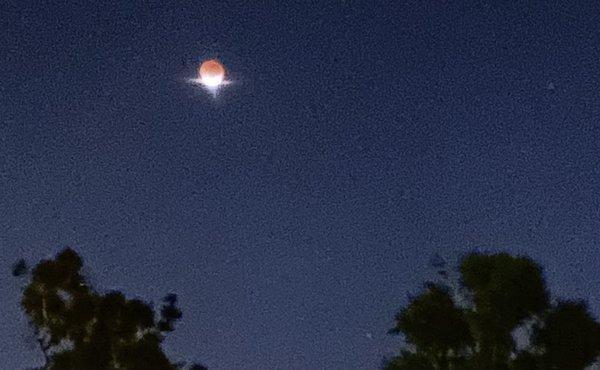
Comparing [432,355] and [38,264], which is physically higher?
[38,264]

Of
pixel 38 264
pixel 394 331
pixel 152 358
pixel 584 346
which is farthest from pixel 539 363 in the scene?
pixel 38 264

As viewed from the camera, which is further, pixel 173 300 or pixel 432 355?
pixel 173 300

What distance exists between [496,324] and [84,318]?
53.2ft

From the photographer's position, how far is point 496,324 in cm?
5334

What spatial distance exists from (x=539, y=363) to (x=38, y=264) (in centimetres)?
2011

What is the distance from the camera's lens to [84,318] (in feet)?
183

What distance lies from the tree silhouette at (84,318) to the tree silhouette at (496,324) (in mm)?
10117

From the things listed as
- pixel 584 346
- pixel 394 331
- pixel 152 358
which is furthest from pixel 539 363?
pixel 152 358

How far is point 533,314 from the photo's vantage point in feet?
175

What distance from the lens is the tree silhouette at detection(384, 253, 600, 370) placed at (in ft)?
172

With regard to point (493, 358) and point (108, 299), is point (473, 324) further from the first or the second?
point (108, 299)

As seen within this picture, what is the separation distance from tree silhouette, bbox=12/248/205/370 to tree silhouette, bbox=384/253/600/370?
10.1 meters

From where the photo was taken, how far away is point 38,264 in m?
56.2

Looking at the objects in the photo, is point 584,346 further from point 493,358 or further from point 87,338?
point 87,338
